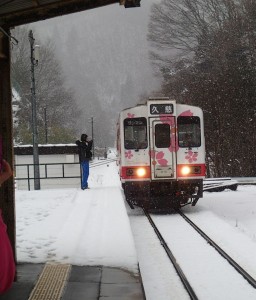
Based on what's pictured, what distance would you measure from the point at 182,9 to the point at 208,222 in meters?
26.2

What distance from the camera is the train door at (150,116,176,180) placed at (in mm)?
13414

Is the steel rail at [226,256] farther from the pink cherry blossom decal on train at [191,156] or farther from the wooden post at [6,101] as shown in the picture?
the wooden post at [6,101]

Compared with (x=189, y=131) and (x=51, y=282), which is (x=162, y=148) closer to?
(x=189, y=131)

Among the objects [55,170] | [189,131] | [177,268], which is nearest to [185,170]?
[189,131]

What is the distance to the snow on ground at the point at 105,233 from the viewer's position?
6.68 meters

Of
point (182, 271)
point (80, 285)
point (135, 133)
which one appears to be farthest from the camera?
point (135, 133)

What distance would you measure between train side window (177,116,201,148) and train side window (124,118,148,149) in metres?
1.03

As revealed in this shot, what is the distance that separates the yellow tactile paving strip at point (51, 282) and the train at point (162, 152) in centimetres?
754

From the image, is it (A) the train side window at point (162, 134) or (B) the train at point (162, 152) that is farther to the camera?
(A) the train side window at point (162, 134)

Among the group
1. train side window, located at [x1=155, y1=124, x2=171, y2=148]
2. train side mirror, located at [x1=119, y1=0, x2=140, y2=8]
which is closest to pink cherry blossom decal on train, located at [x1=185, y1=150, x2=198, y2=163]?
train side window, located at [x1=155, y1=124, x2=171, y2=148]

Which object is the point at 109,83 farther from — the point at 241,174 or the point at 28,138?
the point at 241,174

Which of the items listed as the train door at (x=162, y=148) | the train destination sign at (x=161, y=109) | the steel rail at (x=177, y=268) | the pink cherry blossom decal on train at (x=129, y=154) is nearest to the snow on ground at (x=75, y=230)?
the steel rail at (x=177, y=268)

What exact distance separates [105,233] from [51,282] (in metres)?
3.14

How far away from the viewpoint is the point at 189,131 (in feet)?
44.9
